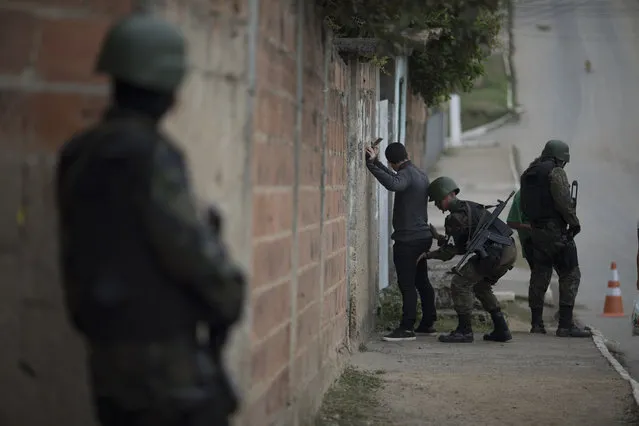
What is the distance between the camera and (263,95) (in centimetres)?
473

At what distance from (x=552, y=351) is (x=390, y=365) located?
1.60m

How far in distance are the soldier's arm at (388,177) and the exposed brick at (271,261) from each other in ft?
14.4

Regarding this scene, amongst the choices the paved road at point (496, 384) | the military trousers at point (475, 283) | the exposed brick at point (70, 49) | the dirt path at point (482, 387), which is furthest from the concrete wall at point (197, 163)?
the military trousers at point (475, 283)

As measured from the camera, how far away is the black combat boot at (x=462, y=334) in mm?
10211

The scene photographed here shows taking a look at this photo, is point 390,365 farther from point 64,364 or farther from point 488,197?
point 488,197

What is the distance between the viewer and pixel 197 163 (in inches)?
155

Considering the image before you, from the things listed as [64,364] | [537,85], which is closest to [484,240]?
[64,364]

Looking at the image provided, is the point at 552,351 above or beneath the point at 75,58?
beneath

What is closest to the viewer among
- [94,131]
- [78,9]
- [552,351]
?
[94,131]

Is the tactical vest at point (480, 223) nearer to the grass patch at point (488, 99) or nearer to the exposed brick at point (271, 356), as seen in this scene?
the exposed brick at point (271, 356)

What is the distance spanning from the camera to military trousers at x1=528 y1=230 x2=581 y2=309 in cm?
1064

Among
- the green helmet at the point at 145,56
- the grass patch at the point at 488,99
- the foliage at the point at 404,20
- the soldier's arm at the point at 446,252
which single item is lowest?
the soldier's arm at the point at 446,252

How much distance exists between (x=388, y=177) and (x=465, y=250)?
0.88m

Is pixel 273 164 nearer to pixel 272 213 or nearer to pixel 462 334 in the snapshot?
pixel 272 213
